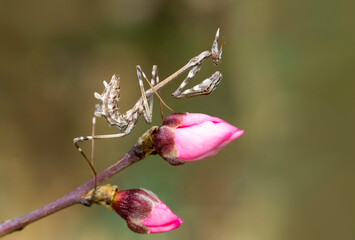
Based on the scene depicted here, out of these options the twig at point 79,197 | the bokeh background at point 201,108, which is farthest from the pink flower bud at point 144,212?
the bokeh background at point 201,108

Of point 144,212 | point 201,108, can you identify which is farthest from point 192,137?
point 201,108

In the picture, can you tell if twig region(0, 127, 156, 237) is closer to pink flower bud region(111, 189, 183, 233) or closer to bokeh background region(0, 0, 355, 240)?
pink flower bud region(111, 189, 183, 233)

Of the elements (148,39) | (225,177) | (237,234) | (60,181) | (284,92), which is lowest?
(237,234)

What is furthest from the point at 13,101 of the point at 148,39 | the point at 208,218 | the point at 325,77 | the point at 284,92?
A: the point at 325,77

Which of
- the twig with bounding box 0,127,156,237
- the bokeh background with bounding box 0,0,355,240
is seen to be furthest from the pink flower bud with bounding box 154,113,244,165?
the bokeh background with bounding box 0,0,355,240

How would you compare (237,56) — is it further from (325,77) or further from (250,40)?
(325,77)

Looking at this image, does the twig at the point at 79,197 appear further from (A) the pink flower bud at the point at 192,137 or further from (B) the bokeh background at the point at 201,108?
(B) the bokeh background at the point at 201,108
